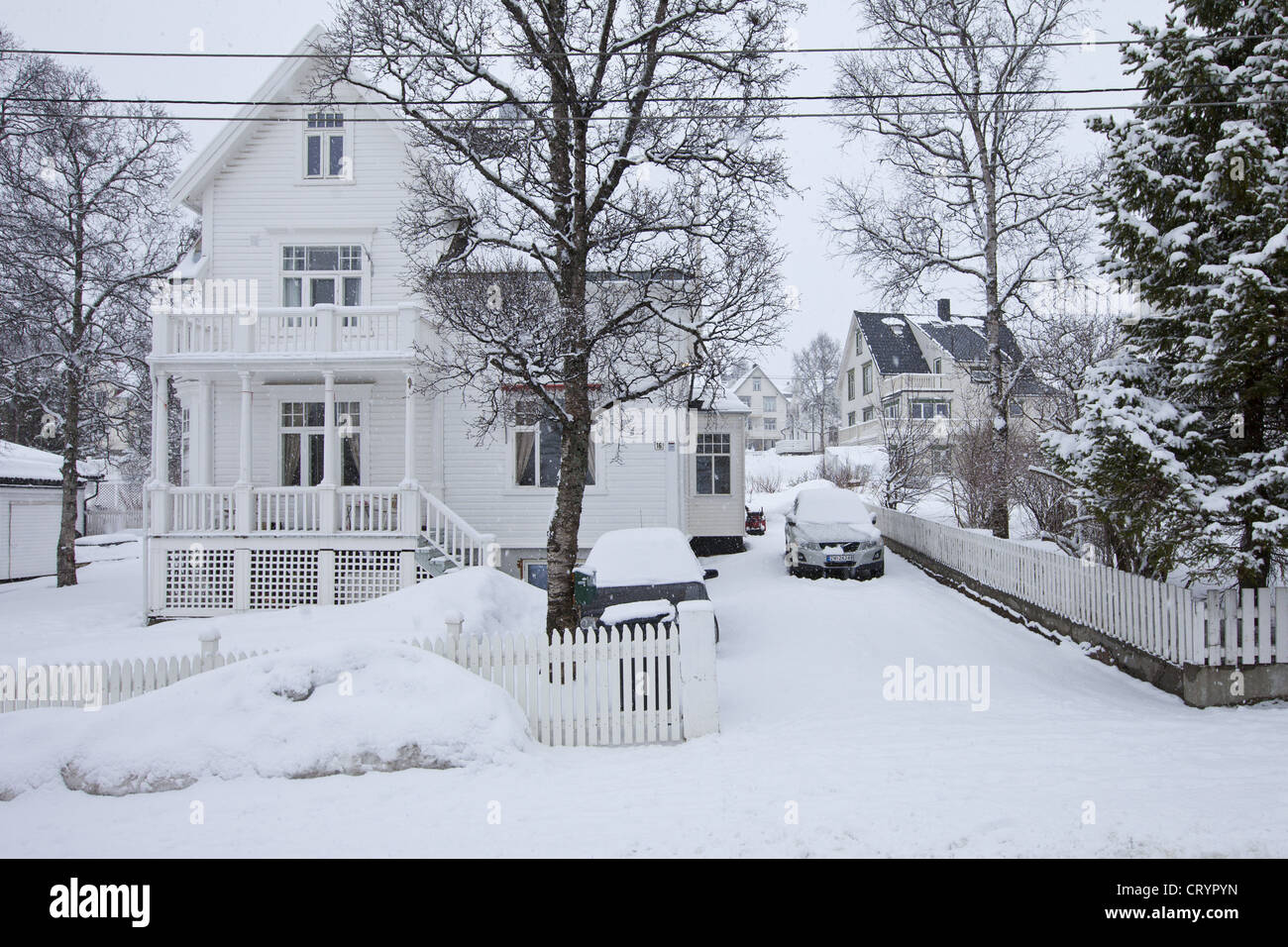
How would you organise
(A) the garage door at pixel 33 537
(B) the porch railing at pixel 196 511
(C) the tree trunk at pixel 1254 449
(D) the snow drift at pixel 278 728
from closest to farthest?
(D) the snow drift at pixel 278 728 → (C) the tree trunk at pixel 1254 449 → (B) the porch railing at pixel 196 511 → (A) the garage door at pixel 33 537

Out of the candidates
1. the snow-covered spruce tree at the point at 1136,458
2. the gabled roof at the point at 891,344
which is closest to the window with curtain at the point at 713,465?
the snow-covered spruce tree at the point at 1136,458

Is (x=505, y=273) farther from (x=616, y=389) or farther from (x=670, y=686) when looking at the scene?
(x=670, y=686)

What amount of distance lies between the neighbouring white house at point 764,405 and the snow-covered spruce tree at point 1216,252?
75.0m

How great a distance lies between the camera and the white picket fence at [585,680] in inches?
295

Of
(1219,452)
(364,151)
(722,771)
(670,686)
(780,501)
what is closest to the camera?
(722,771)

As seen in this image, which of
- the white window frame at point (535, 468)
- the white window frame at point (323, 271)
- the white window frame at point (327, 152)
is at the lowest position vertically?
the white window frame at point (535, 468)

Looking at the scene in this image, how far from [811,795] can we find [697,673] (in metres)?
1.87

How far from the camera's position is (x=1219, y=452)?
344 inches

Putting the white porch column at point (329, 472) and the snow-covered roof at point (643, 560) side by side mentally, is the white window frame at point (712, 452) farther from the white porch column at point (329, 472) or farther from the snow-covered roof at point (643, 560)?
the white porch column at point (329, 472)

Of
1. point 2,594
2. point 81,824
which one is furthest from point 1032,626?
point 2,594

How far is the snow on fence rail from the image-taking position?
8336 mm

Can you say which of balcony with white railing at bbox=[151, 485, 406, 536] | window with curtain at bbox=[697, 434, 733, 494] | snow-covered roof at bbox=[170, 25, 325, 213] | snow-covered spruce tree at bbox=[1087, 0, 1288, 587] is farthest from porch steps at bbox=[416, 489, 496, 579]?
snow-covered spruce tree at bbox=[1087, 0, 1288, 587]

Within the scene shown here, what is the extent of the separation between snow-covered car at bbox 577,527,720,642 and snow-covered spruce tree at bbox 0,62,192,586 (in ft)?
50.8

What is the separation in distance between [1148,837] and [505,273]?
9786 mm
